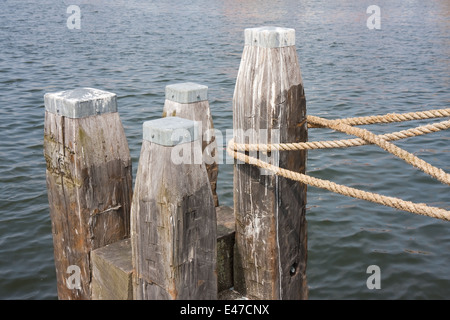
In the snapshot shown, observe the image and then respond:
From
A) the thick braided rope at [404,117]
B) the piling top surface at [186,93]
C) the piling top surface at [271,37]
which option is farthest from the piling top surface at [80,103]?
the thick braided rope at [404,117]

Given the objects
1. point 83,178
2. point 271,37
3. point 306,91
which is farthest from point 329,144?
point 306,91

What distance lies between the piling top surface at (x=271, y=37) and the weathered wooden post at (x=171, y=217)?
0.73 m

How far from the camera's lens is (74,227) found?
3.70m

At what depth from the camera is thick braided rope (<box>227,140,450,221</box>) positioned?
320cm

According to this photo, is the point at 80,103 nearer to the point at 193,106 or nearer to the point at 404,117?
the point at 193,106

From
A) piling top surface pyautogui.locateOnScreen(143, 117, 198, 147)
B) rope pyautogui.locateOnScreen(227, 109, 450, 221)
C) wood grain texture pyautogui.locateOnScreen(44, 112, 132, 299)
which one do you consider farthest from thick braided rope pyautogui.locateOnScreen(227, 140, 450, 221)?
wood grain texture pyautogui.locateOnScreen(44, 112, 132, 299)

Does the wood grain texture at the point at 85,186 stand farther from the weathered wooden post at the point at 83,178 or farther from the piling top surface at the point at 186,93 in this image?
the piling top surface at the point at 186,93

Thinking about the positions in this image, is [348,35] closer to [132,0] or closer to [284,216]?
[132,0]

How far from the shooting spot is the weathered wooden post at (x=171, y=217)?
9.91 ft

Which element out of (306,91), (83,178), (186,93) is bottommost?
(306,91)

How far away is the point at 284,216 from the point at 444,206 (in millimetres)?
4649

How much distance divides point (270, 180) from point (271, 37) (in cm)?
89

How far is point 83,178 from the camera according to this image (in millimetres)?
3551
